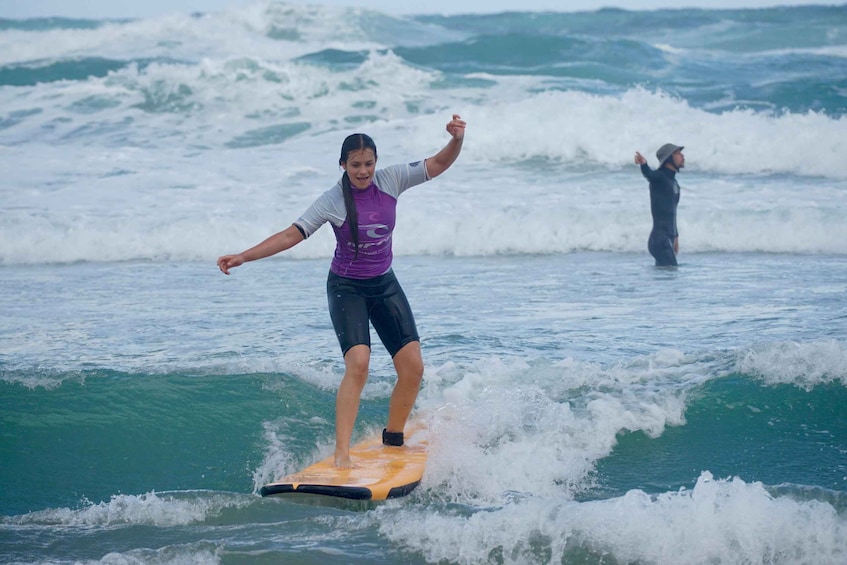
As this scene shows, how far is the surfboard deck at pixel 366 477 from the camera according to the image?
552 centimetres

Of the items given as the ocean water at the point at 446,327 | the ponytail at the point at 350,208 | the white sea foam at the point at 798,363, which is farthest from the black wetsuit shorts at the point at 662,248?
the ponytail at the point at 350,208

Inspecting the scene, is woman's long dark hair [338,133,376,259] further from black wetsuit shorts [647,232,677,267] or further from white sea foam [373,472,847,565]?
black wetsuit shorts [647,232,677,267]

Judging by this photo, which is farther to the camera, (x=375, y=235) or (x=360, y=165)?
(x=375, y=235)

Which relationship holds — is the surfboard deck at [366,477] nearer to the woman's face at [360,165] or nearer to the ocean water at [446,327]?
the ocean water at [446,327]

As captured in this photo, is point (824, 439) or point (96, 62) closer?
point (824, 439)

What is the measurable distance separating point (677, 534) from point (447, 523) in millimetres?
1094

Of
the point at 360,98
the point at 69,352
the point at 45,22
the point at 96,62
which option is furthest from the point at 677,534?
the point at 45,22

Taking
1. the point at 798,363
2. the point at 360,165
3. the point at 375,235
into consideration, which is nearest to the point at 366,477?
the point at 375,235

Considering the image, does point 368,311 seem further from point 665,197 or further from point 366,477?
point 665,197

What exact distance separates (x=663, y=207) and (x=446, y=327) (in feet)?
12.8

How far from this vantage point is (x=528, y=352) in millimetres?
8375

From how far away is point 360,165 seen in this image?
18.3 ft

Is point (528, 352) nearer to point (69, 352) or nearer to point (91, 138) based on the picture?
point (69, 352)

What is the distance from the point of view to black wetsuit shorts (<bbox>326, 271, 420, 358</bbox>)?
5781 millimetres
